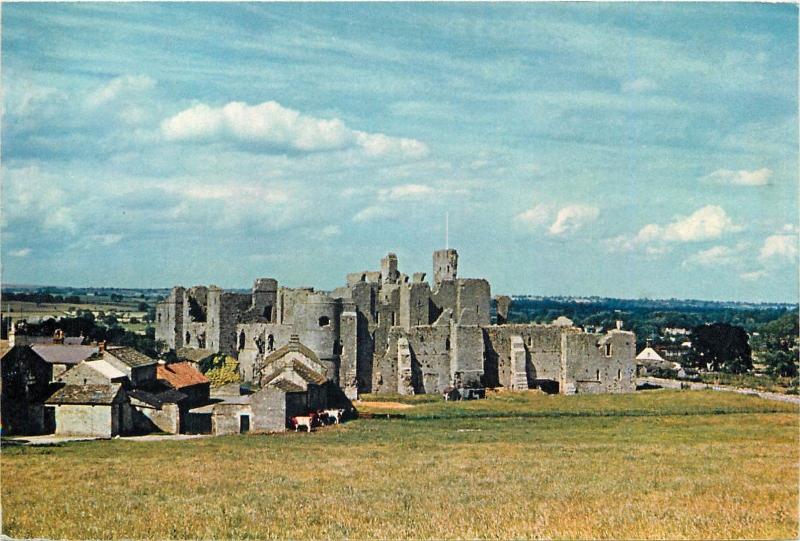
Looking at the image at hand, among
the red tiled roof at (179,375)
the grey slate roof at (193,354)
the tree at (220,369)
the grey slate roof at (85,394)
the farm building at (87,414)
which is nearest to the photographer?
the farm building at (87,414)

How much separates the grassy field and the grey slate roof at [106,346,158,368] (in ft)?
32.3

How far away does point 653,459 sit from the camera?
1388 inches

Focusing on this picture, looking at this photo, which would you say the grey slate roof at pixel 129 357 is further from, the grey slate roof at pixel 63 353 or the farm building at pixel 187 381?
the grey slate roof at pixel 63 353

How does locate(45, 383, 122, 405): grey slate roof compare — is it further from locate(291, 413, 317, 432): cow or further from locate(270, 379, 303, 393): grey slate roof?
locate(291, 413, 317, 432): cow

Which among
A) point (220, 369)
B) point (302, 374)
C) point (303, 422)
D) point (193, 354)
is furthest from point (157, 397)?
point (193, 354)

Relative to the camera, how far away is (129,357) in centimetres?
5319

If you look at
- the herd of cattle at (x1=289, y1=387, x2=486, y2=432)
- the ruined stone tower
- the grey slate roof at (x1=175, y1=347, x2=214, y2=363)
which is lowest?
the herd of cattle at (x1=289, y1=387, x2=486, y2=432)

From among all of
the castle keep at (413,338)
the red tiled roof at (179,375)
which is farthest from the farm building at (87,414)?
the castle keep at (413,338)

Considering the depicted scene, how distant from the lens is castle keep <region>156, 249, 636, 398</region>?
64188mm

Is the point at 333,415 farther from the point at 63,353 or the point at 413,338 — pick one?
the point at 63,353

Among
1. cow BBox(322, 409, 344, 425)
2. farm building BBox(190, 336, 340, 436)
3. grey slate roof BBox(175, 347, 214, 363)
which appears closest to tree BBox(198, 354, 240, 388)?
grey slate roof BBox(175, 347, 214, 363)

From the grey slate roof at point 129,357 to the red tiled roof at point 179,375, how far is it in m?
1.28

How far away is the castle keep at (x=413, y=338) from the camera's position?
64.2 metres

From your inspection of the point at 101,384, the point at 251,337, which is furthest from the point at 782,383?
the point at 101,384
